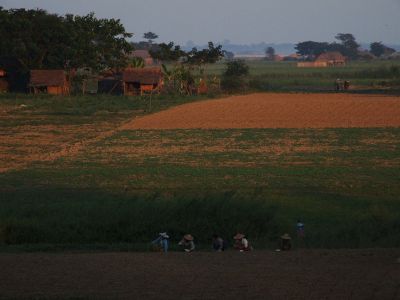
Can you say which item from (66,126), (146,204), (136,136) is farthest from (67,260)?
(66,126)

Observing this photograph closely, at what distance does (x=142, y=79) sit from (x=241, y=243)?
157ft

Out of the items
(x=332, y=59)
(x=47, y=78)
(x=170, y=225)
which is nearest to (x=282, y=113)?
(x=47, y=78)

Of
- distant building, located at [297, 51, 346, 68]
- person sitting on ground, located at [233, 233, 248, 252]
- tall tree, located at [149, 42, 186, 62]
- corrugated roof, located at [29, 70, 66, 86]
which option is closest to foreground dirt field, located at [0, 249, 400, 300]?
person sitting on ground, located at [233, 233, 248, 252]

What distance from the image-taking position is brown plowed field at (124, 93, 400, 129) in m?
41.2

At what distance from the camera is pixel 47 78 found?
60.6m

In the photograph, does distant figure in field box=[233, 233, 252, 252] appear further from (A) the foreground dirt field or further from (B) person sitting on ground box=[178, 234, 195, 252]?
(B) person sitting on ground box=[178, 234, 195, 252]

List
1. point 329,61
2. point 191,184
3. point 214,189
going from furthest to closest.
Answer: point 329,61, point 191,184, point 214,189

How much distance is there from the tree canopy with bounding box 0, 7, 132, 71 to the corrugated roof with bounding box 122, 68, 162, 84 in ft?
12.5

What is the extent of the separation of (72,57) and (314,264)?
51.9m

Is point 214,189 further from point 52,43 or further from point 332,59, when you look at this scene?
point 332,59

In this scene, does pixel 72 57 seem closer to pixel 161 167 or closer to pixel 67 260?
pixel 161 167

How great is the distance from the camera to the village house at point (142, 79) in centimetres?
6191

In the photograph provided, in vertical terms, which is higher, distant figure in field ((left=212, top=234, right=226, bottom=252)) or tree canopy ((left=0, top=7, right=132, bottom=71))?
tree canopy ((left=0, top=7, right=132, bottom=71))

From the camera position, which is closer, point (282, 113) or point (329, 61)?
point (282, 113)
